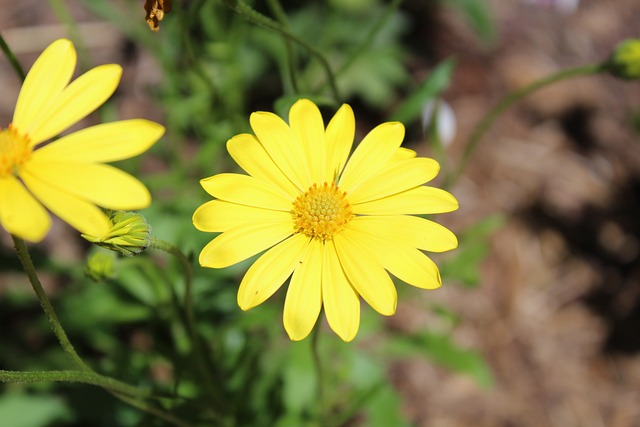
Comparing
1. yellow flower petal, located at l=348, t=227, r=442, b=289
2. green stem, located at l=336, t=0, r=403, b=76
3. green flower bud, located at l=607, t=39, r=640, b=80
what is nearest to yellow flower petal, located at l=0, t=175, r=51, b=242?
yellow flower petal, located at l=348, t=227, r=442, b=289

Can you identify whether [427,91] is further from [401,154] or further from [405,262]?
[405,262]

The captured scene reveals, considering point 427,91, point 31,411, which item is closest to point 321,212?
point 427,91

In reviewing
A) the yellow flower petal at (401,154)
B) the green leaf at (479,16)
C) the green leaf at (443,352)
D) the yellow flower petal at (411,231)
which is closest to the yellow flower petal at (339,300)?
the yellow flower petal at (411,231)

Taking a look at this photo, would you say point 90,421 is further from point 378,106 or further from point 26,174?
point 378,106

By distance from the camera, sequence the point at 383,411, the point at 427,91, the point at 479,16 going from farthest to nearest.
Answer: the point at 479,16
the point at 383,411
the point at 427,91

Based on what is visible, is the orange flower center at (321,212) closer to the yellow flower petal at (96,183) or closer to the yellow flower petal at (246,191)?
the yellow flower petal at (246,191)

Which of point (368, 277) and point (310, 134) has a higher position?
point (310, 134)
